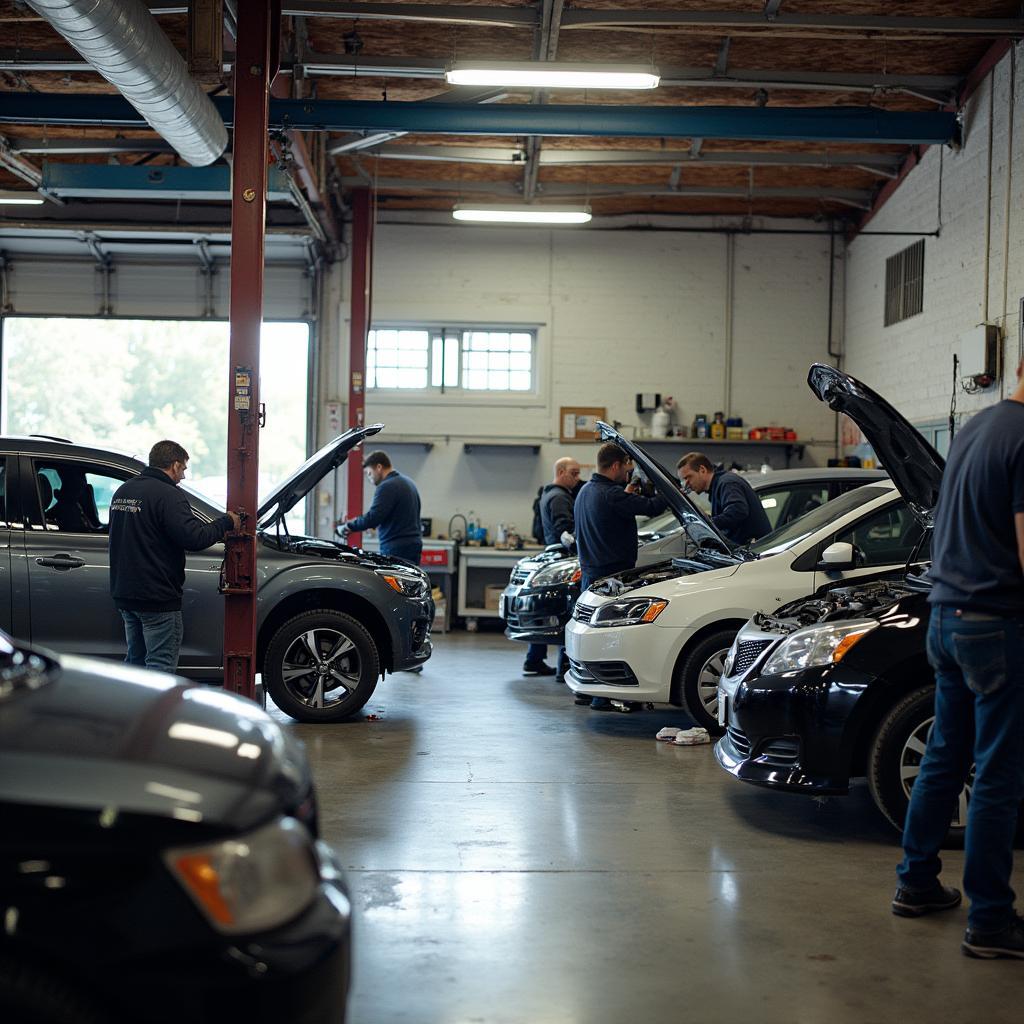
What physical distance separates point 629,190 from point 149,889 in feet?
42.6

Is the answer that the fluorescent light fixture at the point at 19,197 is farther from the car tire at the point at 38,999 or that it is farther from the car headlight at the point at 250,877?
the car tire at the point at 38,999

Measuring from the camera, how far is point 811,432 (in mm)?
14453

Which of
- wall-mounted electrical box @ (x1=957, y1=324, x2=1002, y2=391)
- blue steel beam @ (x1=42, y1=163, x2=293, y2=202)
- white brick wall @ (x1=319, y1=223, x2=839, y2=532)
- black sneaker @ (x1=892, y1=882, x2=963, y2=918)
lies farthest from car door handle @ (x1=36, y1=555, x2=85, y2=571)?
white brick wall @ (x1=319, y1=223, x2=839, y2=532)

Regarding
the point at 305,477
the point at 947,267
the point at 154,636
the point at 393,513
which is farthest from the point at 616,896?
the point at 947,267

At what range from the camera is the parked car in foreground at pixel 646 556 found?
9.09 metres

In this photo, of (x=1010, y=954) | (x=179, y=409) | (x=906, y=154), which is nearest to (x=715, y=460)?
(x=906, y=154)

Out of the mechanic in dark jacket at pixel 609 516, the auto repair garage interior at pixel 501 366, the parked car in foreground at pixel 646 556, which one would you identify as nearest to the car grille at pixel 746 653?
the auto repair garage interior at pixel 501 366

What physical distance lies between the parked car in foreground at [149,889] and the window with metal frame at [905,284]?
11219 mm

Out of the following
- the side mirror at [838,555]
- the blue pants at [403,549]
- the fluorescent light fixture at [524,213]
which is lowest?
the blue pants at [403,549]

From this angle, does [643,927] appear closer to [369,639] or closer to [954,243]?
[369,639]

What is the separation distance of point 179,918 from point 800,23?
30.3 feet

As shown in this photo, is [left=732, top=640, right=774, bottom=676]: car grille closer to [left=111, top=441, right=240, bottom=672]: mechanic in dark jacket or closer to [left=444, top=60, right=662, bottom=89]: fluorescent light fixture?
[left=111, top=441, right=240, bottom=672]: mechanic in dark jacket

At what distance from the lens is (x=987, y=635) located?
3.52m

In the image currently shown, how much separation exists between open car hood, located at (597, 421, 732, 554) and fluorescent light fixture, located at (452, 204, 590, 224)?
19.0ft
